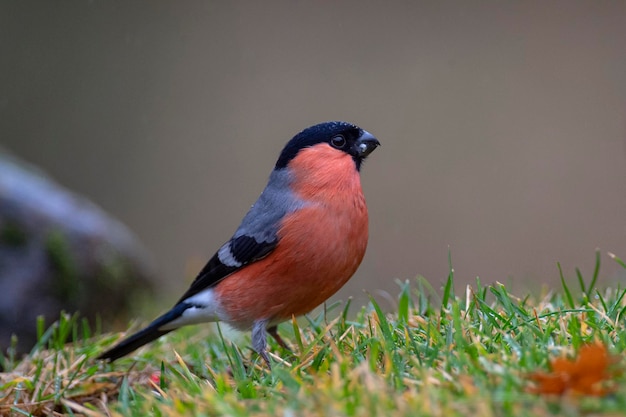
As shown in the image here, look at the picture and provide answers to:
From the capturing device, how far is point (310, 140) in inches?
187

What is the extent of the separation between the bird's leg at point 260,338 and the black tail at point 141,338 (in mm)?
586

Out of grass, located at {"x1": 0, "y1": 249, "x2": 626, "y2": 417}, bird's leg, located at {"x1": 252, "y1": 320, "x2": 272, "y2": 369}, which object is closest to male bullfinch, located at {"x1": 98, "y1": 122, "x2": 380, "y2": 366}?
bird's leg, located at {"x1": 252, "y1": 320, "x2": 272, "y2": 369}

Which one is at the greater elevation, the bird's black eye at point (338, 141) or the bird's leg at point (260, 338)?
the bird's black eye at point (338, 141)

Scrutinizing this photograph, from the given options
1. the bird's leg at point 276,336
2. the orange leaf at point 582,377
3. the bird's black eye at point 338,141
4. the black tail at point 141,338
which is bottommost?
the bird's leg at point 276,336

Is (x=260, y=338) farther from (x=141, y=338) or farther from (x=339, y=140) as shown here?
(x=339, y=140)

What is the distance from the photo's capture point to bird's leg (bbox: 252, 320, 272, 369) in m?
4.28

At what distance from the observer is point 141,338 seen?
15.4ft

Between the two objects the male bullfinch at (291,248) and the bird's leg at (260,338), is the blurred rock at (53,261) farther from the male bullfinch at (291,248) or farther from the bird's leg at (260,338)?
the bird's leg at (260,338)

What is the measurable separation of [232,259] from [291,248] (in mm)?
513

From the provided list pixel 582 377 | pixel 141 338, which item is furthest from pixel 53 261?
pixel 582 377

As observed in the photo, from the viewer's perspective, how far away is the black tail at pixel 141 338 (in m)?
4.61

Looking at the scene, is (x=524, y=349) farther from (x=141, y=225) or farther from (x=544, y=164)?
(x=141, y=225)

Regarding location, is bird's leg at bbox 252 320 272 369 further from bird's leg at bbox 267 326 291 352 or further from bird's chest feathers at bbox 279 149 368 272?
bird's chest feathers at bbox 279 149 368 272

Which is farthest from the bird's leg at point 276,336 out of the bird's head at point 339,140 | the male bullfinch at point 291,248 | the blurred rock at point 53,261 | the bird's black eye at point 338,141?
the blurred rock at point 53,261
